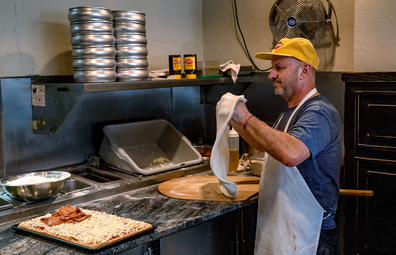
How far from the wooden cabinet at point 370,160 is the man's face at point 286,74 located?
1.95 feet

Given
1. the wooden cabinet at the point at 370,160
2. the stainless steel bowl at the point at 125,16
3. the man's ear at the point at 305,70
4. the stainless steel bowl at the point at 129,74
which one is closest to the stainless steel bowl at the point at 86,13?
the stainless steel bowl at the point at 125,16

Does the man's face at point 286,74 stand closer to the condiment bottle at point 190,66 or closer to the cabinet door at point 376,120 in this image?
the cabinet door at point 376,120

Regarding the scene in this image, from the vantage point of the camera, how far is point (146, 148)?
3.11 metres

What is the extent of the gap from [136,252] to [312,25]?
1.89 m

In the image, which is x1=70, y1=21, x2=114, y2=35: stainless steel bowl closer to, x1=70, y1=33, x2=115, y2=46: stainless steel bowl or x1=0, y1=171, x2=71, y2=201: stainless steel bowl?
x1=70, y1=33, x2=115, y2=46: stainless steel bowl

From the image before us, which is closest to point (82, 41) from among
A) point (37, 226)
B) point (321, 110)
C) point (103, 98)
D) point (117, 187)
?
point (103, 98)

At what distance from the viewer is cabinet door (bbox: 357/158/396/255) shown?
8.10 feet

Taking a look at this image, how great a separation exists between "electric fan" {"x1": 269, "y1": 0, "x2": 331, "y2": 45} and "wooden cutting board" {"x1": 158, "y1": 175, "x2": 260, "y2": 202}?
1.05 metres

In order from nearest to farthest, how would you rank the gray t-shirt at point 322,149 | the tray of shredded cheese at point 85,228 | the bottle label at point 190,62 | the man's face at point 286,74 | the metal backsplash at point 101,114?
the tray of shredded cheese at point 85,228 → the gray t-shirt at point 322,149 → the man's face at point 286,74 → the metal backsplash at point 101,114 → the bottle label at point 190,62

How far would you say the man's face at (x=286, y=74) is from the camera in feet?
7.06

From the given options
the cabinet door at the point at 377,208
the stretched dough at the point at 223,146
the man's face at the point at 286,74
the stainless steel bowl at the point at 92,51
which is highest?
the stainless steel bowl at the point at 92,51

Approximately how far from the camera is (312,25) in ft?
9.19

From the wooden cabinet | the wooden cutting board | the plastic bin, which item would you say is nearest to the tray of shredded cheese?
the wooden cutting board

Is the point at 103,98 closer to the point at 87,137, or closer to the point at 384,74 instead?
the point at 87,137
